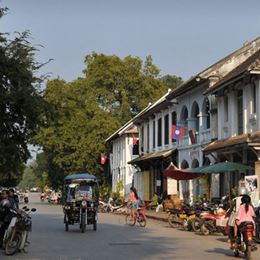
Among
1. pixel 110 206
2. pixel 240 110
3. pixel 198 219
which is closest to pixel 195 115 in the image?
pixel 240 110

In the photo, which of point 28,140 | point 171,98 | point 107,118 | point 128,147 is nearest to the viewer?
point 28,140

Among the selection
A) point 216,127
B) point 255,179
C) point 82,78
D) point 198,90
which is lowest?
point 255,179

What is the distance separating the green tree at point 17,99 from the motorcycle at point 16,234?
182cm

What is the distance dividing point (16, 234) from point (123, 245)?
3.54m

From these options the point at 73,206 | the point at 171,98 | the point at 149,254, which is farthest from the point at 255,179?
the point at 171,98

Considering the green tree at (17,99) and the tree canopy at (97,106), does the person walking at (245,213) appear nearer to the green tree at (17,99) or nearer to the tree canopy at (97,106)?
the green tree at (17,99)

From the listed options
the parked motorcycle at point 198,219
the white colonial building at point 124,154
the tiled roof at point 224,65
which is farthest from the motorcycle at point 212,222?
the white colonial building at point 124,154

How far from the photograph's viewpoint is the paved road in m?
16.0

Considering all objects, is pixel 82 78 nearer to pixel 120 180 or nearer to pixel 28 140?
pixel 120 180

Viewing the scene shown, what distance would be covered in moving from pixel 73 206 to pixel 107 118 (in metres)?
41.2

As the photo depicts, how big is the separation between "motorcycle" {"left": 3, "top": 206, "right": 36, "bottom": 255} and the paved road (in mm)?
312

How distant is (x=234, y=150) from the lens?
2855cm

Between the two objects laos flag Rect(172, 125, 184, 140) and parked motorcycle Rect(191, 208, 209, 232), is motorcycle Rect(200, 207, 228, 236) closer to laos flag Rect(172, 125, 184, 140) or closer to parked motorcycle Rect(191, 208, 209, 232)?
parked motorcycle Rect(191, 208, 209, 232)

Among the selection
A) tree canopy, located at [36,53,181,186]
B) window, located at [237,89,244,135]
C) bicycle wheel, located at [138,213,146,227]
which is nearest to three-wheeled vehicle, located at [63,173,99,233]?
bicycle wheel, located at [138,213,146,227]
